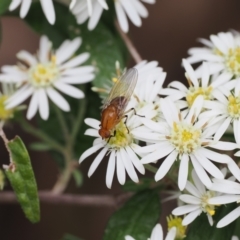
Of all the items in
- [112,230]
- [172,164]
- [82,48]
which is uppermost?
[82,48]

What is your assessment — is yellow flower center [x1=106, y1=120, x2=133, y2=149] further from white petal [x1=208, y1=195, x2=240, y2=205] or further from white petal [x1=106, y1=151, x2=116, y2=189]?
white petal [x1=208, y1=195, x2=240, y2=205]

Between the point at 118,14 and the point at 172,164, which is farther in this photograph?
the point at 118,14

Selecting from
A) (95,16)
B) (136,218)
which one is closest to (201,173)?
(136,218)

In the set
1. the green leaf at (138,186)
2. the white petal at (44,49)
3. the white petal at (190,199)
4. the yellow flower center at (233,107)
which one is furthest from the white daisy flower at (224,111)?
the white petal at (44,49)

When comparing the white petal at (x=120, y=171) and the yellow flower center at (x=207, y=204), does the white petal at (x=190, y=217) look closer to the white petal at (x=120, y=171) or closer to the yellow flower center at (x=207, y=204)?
the yellow flower center at (x=207, y=204)

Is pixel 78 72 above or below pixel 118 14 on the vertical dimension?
below

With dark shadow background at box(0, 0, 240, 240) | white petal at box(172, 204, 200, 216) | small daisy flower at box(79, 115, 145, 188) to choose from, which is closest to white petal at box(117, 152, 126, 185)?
small daisy flower at box(79, 115, 145, 188)

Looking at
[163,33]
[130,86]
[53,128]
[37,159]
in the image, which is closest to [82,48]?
[53,128]

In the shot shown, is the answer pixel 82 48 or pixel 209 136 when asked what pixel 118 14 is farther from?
pixel 209 136
